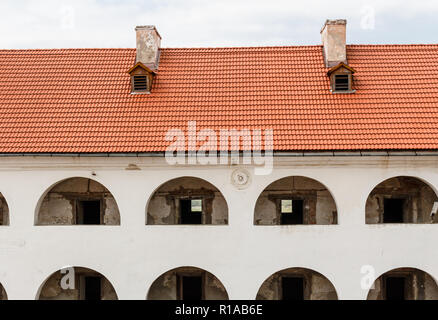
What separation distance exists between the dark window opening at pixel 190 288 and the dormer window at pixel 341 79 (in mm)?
6832

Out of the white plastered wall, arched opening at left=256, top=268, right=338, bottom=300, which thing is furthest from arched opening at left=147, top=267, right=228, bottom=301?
the white plastered wall

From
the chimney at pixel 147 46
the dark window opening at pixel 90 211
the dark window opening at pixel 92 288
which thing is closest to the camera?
the dark window opening at pixel 90 211

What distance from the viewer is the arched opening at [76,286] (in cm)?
1387

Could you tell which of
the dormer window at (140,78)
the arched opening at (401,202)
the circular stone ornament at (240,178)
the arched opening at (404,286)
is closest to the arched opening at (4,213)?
the dormer window at (140,78)

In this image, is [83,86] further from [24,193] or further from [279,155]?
[279,155]

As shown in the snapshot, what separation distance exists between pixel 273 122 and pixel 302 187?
2.16 meters

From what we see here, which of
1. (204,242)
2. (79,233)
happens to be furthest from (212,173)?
(79,233)

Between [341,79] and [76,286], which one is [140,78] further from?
[76,286]

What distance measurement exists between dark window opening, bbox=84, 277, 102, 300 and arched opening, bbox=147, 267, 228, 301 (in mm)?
1626

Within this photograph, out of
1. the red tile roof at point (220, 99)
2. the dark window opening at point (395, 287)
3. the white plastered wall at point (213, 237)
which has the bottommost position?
the dark window opening at point (395, 287)

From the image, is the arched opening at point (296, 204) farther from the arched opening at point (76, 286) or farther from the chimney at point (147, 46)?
the chimney at point (147, 46)

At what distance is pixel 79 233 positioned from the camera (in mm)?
12492

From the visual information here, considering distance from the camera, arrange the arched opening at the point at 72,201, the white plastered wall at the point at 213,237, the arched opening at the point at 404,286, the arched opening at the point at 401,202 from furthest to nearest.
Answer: the arched opening at the point at 72,201 < the arched opening at the point at 404,286 < the arched opening at the point at 401,202 < the white plastered wall at the point at 213,237

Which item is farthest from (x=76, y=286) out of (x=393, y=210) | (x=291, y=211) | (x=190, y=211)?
(x=393, y=210)
